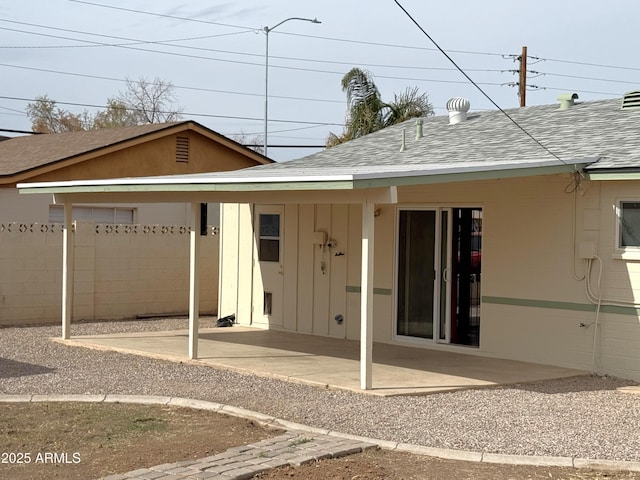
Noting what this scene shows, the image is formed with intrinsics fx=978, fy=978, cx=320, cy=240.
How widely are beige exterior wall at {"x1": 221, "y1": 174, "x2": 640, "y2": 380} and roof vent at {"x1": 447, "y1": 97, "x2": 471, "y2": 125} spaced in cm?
352

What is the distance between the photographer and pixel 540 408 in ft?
33.3

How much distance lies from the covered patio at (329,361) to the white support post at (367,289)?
0.28 m

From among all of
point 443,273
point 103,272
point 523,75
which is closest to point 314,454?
point 443,273

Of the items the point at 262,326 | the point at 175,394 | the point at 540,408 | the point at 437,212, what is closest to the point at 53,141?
the point at 262,326

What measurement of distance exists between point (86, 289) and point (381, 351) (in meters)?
6.86

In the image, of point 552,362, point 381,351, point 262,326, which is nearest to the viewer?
point 552,362

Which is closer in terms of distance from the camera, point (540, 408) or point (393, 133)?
point (540, 408)

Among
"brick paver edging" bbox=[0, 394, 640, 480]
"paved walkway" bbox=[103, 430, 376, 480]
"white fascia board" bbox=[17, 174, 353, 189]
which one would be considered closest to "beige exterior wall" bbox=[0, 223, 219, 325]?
"white fascia board" bbox=[17, 174, 353, 189]

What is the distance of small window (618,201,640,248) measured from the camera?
487 inches

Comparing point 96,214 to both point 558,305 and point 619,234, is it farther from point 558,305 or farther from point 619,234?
point 619,234

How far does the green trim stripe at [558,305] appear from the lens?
12414mm

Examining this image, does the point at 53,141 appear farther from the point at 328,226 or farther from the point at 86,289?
the point at 328,226

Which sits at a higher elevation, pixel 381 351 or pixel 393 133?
pixel 393 133

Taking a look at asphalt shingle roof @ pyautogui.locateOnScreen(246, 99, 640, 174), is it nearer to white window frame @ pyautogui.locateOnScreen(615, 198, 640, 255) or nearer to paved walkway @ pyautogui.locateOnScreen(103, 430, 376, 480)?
white window frame @ pyautogui.locateOnScreen(615, 198, 640, 255)
